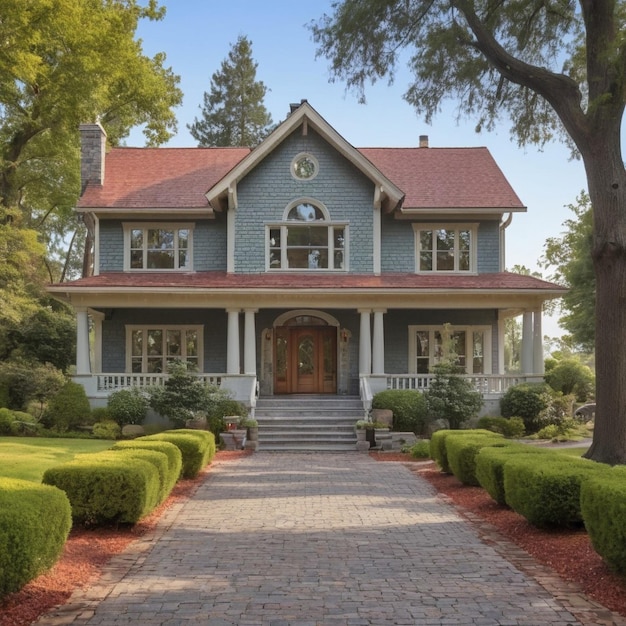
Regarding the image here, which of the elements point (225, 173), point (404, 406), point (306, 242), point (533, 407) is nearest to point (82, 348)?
point (306, 242)

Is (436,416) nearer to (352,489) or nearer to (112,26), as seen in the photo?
(352,489)

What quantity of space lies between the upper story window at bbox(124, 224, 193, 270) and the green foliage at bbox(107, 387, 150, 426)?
488 centimetres

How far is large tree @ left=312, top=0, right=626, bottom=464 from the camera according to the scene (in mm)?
13938

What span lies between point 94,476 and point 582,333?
27.8m

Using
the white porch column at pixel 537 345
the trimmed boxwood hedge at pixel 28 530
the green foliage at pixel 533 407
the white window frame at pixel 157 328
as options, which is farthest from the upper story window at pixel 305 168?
the trimmed boxwood hedge at pixel 28 530

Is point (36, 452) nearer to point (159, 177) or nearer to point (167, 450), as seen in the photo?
point (167, 450)

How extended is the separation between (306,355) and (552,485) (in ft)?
55.6

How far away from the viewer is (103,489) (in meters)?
8.98

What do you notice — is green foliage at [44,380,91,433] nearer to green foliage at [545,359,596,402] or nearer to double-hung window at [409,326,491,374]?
double-hung window at [409,326,491,374]

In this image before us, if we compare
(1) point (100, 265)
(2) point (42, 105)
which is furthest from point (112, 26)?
(1) point (100, 265)

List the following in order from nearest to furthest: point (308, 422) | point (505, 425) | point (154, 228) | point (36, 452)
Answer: point (36, 452) < point (308, 422) < point (505, 425) < point (154, 228)

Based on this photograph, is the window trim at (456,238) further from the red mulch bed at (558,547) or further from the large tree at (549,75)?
the red mulch bed at (558,547)

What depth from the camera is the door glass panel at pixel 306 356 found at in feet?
83.1

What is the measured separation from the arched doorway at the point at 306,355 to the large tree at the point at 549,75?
9.16 m
